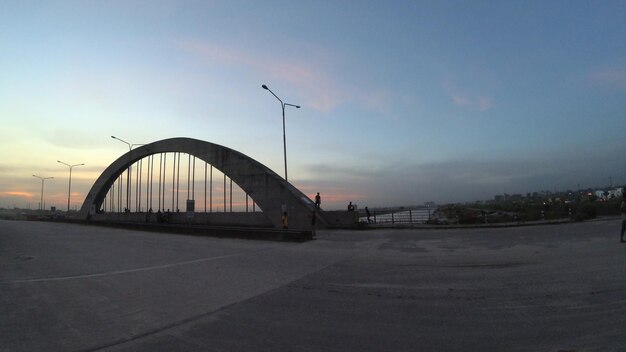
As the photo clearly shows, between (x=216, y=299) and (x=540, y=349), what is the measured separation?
216 inches

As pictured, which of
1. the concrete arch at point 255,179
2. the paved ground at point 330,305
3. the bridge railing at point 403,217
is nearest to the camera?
the paved ground at point 330,305

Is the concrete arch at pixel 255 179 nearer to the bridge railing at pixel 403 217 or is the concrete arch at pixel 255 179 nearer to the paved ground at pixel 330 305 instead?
the bridge railing at pixel 403 217

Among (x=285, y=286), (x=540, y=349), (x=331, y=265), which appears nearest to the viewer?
(x=540, y=349)

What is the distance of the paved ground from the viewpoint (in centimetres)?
502

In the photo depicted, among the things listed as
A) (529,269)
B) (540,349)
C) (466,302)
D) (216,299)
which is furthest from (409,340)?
(529,269)

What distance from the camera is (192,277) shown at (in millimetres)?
10195

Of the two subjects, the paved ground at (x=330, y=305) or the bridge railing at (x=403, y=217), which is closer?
the paved ground at (x=330, y=305)

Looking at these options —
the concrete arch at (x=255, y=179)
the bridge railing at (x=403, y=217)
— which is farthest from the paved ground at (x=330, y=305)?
the bridge railing at (x=403, y=217)

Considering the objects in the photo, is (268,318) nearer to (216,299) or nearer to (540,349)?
(216,299)

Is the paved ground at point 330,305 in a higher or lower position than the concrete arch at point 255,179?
lower

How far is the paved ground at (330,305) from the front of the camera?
5016 mm

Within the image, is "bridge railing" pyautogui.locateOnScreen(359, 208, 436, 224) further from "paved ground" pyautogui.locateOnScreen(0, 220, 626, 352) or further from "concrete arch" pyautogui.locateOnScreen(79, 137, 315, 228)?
"paved ground" pyautogui.locateOnScreen(0, 220, 626, 352)

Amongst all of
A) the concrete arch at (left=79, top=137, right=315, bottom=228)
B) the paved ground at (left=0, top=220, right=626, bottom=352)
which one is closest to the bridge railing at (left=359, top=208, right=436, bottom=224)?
the concrete arch at (left=79, top=137, right=315, bottom=228)

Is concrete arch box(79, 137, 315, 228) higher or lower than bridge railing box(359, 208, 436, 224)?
higher
